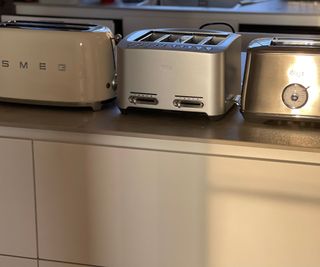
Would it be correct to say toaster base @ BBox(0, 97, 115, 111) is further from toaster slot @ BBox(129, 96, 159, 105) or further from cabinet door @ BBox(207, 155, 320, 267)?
cabinet door @ BBox(207, 155, 320, 267)

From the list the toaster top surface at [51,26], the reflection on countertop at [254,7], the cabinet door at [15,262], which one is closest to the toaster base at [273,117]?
the toaster top surface at [51,26]

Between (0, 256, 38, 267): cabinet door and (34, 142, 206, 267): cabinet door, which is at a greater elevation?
(34, 142, 206, 267): cabinet door

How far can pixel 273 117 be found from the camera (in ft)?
3.97

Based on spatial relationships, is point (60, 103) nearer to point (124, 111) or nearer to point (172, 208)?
point (124, 111)

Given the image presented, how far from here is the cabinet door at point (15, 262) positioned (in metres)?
1.36

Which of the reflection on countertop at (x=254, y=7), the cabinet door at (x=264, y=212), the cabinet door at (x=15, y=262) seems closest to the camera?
the cabinet door at (x=264, y=212)

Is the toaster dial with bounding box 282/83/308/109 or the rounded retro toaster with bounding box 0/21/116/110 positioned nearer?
the toaster dial with bounding box 282/83/308/109

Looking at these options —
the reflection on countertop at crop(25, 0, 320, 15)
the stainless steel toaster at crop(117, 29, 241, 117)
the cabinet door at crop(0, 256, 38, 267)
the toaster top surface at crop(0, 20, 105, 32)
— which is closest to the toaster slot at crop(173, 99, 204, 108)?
the stainless steel toaster at crop(117, 29, 241, 117)

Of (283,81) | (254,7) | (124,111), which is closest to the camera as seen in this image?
(283,81)

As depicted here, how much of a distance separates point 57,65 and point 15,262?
43cm

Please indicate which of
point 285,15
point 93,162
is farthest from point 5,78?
point 285,15

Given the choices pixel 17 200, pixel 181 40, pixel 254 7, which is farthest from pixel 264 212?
pixel 254 7

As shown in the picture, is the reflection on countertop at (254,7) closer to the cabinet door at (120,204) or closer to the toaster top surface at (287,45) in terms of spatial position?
the toaster top surface at (287,45)

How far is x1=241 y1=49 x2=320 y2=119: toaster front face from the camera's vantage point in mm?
1169
